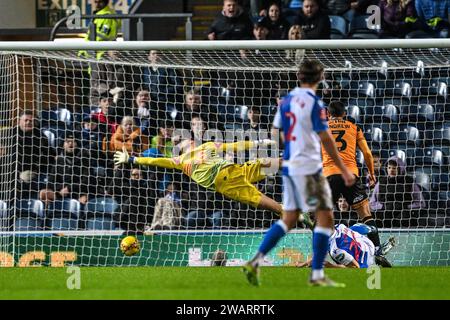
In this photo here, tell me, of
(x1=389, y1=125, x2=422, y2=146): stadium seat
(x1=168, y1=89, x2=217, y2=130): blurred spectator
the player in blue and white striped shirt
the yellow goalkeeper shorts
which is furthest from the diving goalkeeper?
the player in blue and white striped shirt

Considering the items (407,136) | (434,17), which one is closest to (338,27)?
(434,17)

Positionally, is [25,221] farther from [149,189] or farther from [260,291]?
[260,291]

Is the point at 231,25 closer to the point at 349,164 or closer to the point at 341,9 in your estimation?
the point at 341,9

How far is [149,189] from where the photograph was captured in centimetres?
1408

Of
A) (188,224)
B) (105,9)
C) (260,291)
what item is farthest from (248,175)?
(105,9)

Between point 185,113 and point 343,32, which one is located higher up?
point 343,32

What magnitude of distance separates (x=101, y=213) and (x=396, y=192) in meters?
3.89

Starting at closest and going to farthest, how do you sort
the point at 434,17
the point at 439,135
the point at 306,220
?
1. the point at 306,220
2. the point at 439,135
3. the point at 434,17

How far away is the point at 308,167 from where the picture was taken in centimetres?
824

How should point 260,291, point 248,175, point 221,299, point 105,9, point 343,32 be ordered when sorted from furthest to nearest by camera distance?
point 105,9, point 343,32, point 248,175, point 260,291, point 221,299

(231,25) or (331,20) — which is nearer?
(231,25)

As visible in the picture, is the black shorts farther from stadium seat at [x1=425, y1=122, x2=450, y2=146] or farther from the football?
the football

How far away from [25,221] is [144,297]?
590cm

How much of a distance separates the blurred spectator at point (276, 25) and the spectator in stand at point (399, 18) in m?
1.53
